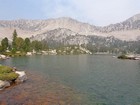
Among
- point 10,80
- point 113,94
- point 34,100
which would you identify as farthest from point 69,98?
point 10,80

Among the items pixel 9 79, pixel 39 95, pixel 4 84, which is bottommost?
pixel 39 95

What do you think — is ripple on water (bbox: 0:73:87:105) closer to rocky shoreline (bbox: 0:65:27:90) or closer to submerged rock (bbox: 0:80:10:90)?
submerged rock (bbox: 0:80:10:90)

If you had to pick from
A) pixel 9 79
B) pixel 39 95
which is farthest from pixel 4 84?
pixel 39 95

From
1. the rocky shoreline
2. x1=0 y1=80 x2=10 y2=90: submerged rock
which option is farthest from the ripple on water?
the rocky shoreline

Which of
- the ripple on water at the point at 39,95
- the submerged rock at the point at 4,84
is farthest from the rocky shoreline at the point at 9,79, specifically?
the ripple on water at the point at 39,95

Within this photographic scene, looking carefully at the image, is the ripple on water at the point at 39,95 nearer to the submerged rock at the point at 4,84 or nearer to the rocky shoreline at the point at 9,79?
the submerged rock at the point at 4,84

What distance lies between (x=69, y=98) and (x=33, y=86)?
14805 millimetres

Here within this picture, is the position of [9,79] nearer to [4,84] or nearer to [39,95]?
[4,84]

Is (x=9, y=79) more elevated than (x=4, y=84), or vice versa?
(x=9, y=79)

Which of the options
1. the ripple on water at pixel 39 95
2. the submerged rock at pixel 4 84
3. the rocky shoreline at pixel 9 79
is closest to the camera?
the ripple on water at pixel 39 95

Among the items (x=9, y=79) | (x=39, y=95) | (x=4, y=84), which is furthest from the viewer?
(x=9, y=79)

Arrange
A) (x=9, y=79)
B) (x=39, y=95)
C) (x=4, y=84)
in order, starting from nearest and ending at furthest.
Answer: (x=39, y=95)
(x=4, y=84)
(x=9, y=79)

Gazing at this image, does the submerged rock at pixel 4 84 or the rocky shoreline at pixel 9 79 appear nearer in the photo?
the submerged rock at pixel 4 84

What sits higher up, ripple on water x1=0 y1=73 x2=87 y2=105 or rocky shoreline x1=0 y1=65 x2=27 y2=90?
rocky shoreline x1=0 y1=65 x2=27 y2=90
